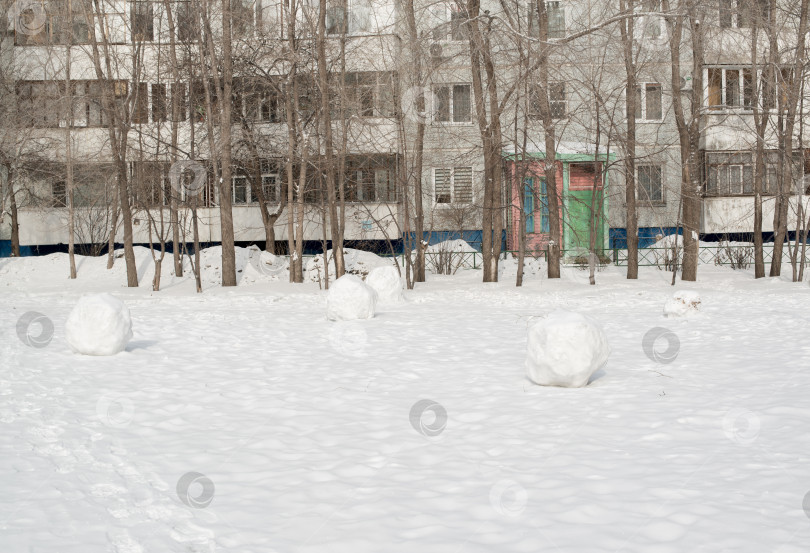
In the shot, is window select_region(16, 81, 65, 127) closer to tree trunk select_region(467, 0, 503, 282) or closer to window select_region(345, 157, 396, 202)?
window select_region(345, 157, 396, 202)

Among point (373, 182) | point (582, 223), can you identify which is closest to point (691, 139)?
point (582, 223)

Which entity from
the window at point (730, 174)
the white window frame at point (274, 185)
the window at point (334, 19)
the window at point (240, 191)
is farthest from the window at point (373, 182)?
the window at point (730, 174)

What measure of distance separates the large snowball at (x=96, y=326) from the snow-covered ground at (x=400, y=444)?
0.64 feet

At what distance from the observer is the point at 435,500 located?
550 centimetres

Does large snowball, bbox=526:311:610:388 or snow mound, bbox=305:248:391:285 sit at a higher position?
snow mound, bbox=305:248:391:285

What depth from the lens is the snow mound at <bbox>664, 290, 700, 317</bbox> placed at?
15586 millimetres

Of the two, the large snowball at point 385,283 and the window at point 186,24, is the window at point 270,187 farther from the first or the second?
the large snowball at point 385,283

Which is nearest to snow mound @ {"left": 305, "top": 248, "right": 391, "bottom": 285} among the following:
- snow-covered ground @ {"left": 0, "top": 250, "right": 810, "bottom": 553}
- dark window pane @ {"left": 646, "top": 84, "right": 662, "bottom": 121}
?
snow-covered ground @ {"left": 0, "top": 250, "right": 810, "bottom": 553}

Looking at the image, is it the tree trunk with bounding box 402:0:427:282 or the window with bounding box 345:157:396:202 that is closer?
the tree trunk with bounding box 402:0:427:282

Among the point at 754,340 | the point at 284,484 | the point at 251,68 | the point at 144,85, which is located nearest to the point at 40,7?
the point at 144,85

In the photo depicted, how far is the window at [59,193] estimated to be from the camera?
108 feet

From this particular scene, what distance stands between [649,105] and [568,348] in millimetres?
27413

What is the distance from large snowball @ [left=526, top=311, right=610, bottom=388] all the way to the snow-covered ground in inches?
7.7

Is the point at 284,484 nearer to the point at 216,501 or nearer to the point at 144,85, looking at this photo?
the point at 216,501
